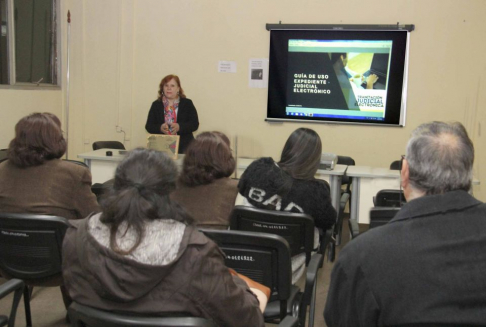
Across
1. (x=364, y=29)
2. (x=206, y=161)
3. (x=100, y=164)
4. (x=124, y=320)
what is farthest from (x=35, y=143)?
(x=364, y=29)

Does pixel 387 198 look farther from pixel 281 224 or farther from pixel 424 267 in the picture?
pixel 424 267

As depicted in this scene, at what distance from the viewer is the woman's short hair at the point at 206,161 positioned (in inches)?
92.4

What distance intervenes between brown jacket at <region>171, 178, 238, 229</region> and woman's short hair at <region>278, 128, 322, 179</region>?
1.26 feet

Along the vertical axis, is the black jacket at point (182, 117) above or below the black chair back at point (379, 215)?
above

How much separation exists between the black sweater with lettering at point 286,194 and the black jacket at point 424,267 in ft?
4.10

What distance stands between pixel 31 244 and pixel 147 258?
1249mm

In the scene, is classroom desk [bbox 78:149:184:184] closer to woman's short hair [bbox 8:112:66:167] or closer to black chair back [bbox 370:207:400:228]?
woman's short hair [bbox 8:112:66:167]

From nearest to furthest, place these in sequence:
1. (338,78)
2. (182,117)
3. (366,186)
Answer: (366,186) → (182,117) → (338,78)

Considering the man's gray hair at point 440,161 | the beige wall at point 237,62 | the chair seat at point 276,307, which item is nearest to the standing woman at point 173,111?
the beige wall at point 237,62

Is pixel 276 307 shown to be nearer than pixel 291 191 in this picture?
Yes

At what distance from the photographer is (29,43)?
561 centimetres

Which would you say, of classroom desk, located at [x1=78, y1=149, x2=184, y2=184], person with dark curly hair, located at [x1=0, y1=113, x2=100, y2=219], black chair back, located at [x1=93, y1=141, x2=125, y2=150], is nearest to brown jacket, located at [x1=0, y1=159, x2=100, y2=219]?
person with dark curly hair, located at [x1=0, y1=113, x2=100, y2=219]

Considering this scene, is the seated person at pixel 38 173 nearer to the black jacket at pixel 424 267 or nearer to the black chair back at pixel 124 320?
the black chair back at pixel 124 320

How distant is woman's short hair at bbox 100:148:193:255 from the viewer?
4.29 feet
